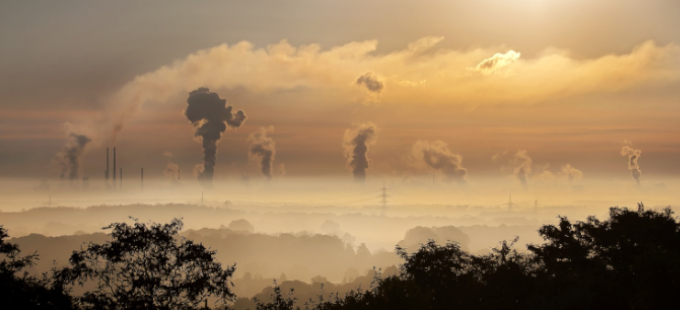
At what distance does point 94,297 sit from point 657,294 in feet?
128

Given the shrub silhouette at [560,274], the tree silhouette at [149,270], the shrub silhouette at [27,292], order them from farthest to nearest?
the shrub silhouette at [560,274]
the tree silhouette at [149,270]
the shrub silhouette at [27,292]

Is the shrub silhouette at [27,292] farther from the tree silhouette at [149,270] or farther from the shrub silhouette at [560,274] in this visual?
the shrub silhouette at [560,274]


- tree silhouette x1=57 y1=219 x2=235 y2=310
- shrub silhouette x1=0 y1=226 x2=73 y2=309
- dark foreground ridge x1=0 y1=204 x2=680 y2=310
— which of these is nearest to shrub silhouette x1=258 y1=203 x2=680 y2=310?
dark foreground ridge x1=0 y1=204 x2=680 y2=310

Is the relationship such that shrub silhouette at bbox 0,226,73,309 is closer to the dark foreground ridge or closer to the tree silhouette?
the dark foreground ridge

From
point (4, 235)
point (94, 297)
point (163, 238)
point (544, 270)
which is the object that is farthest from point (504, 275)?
point (4, 235)

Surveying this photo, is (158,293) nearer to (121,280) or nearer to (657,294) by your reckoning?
(121,280)

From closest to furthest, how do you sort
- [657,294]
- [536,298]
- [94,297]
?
[94,297]
[657,294]
[536,298]

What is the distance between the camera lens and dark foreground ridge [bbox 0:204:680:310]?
1380 inches

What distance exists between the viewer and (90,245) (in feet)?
120

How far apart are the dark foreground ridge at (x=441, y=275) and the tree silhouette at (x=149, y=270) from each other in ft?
0.20

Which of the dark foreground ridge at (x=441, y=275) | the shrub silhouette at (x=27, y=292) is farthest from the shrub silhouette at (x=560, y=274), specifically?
the shrub silhouette at (x=27, y=292)

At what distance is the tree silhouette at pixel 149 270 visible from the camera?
114 ft

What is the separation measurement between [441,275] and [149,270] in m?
30.3

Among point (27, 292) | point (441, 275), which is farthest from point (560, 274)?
point (27, 292)
